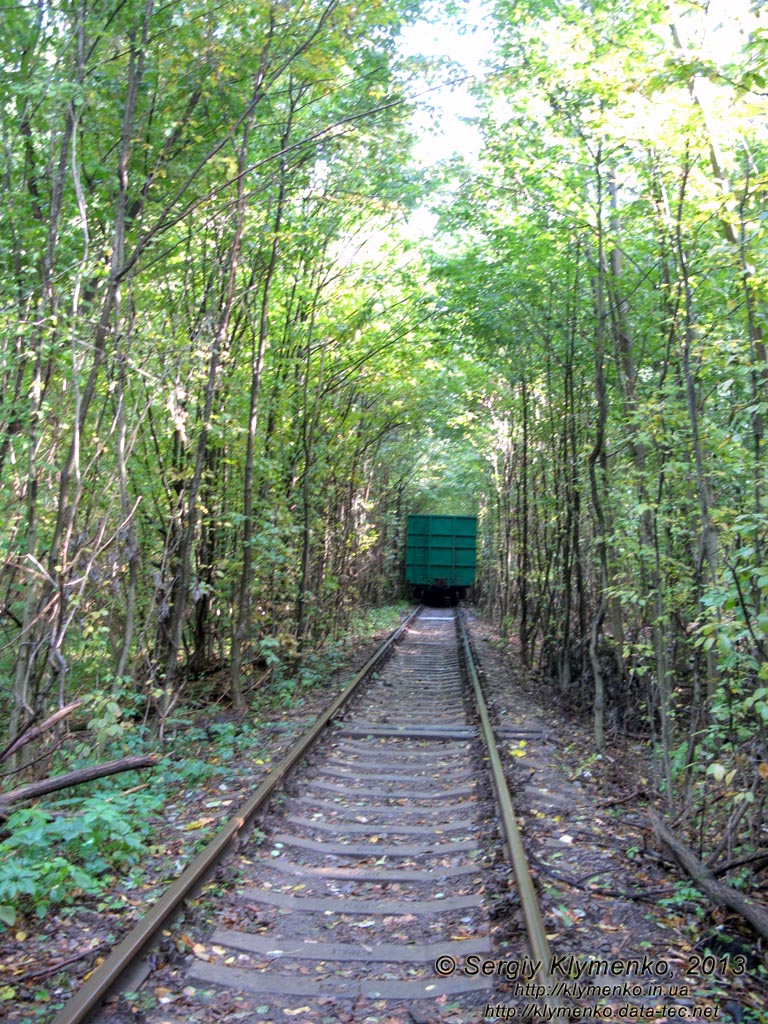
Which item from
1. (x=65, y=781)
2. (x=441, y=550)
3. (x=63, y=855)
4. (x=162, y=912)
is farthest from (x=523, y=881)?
(x=441, y=550)

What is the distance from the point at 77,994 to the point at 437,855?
2.68 metres

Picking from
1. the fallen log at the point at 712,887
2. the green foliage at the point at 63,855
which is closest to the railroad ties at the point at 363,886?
the green foliage at the point at 63,855

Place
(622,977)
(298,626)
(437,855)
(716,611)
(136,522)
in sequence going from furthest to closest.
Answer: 1. (298,626)
2. (136,522)
3. (437,855)
4. (716,611)
5. (622,977)

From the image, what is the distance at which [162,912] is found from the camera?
3.90m

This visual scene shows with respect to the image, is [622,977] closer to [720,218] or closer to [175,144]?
[720,218]

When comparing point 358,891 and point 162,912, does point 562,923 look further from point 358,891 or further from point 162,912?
point 162,912

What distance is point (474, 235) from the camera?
11977mm

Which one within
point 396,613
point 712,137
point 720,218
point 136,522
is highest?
point 712,137

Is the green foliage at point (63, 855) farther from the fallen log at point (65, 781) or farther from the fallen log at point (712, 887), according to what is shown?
the fallen log at point (712, 887)

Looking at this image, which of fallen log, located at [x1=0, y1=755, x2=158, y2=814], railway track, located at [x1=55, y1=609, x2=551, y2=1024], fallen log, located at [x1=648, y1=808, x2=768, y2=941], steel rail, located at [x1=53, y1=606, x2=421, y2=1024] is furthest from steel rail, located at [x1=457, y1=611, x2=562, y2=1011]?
fallen log, located at [x1=0, y1=755, x2=158, y2=814]

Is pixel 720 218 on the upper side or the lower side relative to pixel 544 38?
lower

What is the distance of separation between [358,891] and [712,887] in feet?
6.65

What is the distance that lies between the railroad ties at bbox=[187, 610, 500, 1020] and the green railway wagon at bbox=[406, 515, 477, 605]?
2502 cm

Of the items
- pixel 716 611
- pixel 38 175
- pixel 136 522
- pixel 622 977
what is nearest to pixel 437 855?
pixel 622 977
